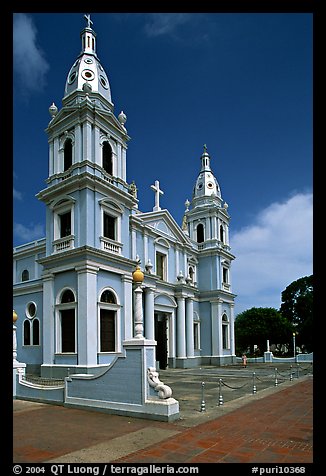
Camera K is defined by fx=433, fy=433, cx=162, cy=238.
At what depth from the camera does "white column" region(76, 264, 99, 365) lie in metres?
19.8

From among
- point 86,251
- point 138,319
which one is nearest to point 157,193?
point 86,251

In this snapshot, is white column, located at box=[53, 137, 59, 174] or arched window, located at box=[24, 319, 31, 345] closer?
white column, located at box=[53, 137, 59, 174]

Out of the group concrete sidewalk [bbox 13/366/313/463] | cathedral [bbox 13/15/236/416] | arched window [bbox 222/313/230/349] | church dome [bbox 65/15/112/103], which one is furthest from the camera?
arched window [bbox 222/313/230/349]

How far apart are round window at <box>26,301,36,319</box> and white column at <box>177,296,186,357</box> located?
1124 centimetres

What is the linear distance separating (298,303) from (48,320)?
49005 millimetres

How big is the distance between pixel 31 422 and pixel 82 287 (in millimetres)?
9140

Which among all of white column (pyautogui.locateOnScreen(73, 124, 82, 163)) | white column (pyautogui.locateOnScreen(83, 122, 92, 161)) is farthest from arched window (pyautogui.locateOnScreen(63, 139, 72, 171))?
white column (pyautogui.locateOnScreen(83, 122, 92, 161))

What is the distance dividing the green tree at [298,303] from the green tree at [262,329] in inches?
72.7

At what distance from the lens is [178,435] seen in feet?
31.1

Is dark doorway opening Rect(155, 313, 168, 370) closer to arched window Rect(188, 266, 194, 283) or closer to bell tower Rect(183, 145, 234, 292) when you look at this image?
arched window Rect(188, 266, 194, 283)

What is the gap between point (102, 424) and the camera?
36.0ft

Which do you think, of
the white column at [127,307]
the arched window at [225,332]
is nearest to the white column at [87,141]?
the white column at [127,307]

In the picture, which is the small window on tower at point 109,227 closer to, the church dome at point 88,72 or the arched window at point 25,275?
the church dome at point 88,72
